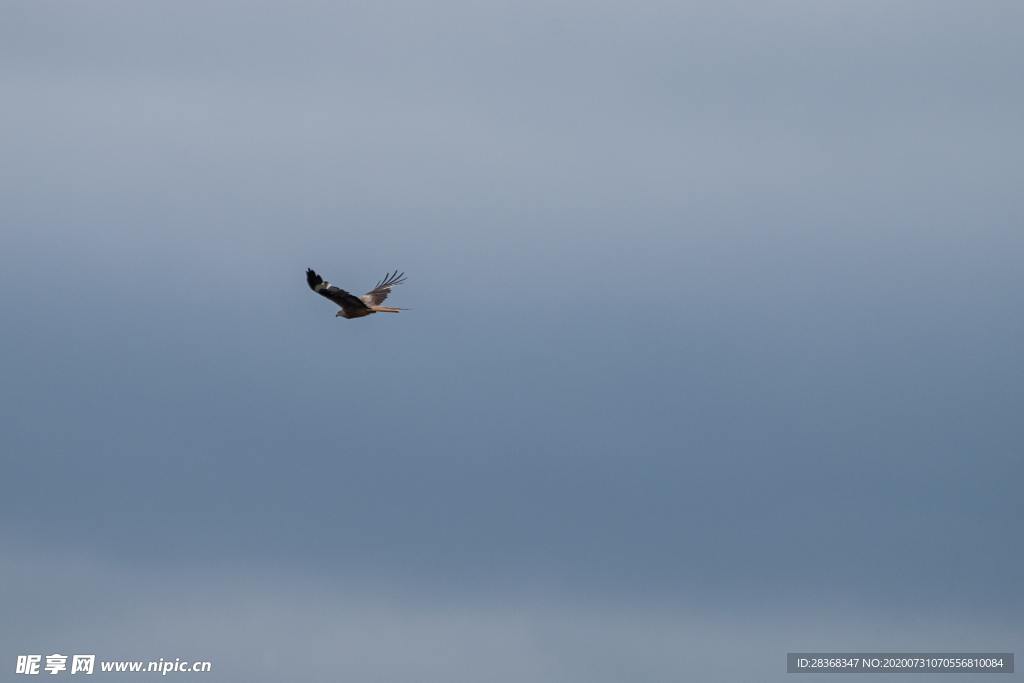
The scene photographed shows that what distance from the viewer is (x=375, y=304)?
106875mm

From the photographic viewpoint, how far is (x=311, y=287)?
100625 mm

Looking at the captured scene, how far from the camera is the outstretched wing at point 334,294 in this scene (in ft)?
A: 329

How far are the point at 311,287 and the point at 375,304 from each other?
6654mm

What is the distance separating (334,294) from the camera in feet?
335

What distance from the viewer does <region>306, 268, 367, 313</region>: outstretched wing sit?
100312 mm
